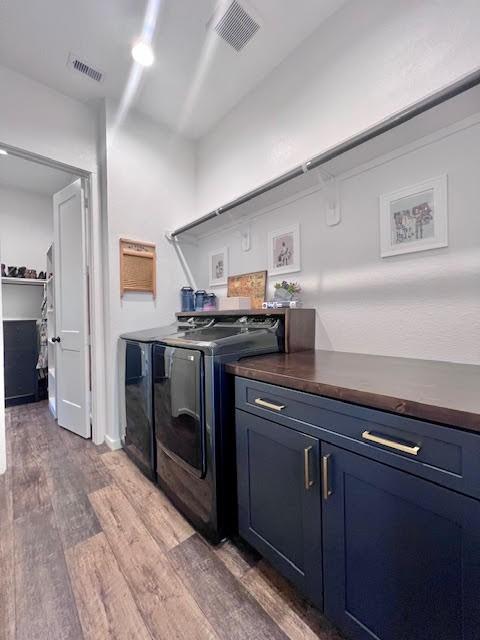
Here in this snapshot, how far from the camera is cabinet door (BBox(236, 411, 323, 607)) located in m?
0.98

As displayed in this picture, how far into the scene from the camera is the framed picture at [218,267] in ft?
8.61

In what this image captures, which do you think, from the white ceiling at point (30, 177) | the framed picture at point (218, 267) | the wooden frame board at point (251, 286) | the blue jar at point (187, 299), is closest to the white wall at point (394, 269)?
the wooden frame board at point (251, 286)

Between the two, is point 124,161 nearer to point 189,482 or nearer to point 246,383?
point 246,383

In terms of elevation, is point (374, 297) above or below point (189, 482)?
above

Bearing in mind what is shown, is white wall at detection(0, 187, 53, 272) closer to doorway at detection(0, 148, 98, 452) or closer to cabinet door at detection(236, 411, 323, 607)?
doorway at detection(0, 148, 98, 452)

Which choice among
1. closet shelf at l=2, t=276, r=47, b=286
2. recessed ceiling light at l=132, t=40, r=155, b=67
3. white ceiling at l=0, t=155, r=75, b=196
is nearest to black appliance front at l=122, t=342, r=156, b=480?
recessed ceiling light at l=132, t=40, r=155, b=67

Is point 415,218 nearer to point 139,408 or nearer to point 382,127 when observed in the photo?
point 382,127

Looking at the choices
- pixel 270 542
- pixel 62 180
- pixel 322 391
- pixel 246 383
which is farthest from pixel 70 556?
pixel 62 180

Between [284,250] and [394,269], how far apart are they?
0.81 metres

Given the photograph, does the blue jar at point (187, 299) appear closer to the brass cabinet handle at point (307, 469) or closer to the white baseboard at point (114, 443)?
the white baseboard at point (114, 443)

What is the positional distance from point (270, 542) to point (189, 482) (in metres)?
0.54

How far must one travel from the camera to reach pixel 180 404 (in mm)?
1540

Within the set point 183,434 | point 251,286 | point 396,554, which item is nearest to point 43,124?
point 251,286

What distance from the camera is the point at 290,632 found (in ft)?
3.29
